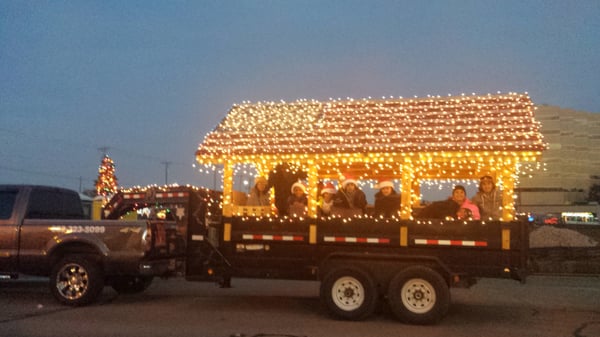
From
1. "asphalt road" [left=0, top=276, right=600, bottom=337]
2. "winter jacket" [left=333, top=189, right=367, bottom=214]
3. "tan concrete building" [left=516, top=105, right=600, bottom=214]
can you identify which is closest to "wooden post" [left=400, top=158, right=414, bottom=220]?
"winter jacket" [left=333, top=189, right=367, bottom=214]

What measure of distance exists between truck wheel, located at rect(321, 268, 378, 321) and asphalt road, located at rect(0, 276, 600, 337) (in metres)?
0.20

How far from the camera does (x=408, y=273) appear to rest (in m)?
8.96

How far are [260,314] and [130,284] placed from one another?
11.4ft

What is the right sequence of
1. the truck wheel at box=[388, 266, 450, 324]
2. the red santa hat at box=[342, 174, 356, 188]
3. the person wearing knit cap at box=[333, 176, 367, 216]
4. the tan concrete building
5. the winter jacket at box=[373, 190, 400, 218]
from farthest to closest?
the tan concrete building < the red santa hat at box=[342, 174, 356, 188] < the person wearing knit cap at box=[333, 176, 367, 216] < the winter jacket at box=[373, 190, 400, 218] < the truck wheel at box=[388, 266, 450, 324]

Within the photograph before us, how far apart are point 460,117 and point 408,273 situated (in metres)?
2.94

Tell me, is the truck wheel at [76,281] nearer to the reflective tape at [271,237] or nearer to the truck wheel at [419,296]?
the reflective tape at [271,237]

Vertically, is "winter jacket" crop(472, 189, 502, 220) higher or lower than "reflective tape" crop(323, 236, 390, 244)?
higher

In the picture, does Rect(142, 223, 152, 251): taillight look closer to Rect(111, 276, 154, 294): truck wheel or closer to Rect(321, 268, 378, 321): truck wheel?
Rect(111, 276, 154, 294): truck wheel

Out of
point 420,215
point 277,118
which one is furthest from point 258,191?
point 420,215

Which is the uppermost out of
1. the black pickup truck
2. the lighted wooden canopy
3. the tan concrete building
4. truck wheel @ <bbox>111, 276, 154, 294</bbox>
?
the tan concrete building

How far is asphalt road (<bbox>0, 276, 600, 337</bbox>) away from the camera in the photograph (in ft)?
27.0

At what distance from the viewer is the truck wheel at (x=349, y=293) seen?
906 cm

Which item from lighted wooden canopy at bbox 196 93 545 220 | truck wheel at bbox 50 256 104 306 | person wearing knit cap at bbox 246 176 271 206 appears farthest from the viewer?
person wearing knit cap at bbox 246 176 271 206

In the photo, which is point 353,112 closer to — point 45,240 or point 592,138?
point 45,240
